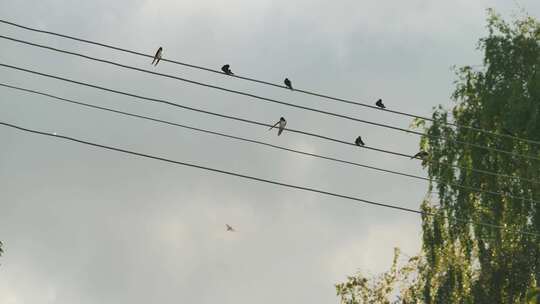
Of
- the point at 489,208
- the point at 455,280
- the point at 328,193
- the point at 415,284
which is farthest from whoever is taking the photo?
the point at 415,284

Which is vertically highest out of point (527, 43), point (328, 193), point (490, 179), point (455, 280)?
point (527, 43)

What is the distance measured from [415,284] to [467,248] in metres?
5.98

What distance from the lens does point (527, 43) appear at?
103 ft

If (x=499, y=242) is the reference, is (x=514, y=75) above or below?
above

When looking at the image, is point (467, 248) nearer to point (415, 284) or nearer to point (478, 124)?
point (478, 124)

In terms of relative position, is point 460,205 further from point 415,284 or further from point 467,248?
point 415,284

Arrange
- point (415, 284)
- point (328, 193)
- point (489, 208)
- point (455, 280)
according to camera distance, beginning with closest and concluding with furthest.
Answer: point (328, 193) → point (489, 208) → point (455, 280) → point (415, 284)

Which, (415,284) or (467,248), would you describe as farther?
(415,284)

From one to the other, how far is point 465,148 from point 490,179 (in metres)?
1.24

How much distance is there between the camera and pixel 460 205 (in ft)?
96.6

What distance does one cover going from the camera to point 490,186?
29312mm

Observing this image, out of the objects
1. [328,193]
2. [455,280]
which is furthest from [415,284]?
[328,193]

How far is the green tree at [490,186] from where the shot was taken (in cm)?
2866

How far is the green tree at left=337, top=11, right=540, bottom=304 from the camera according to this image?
28656mm
